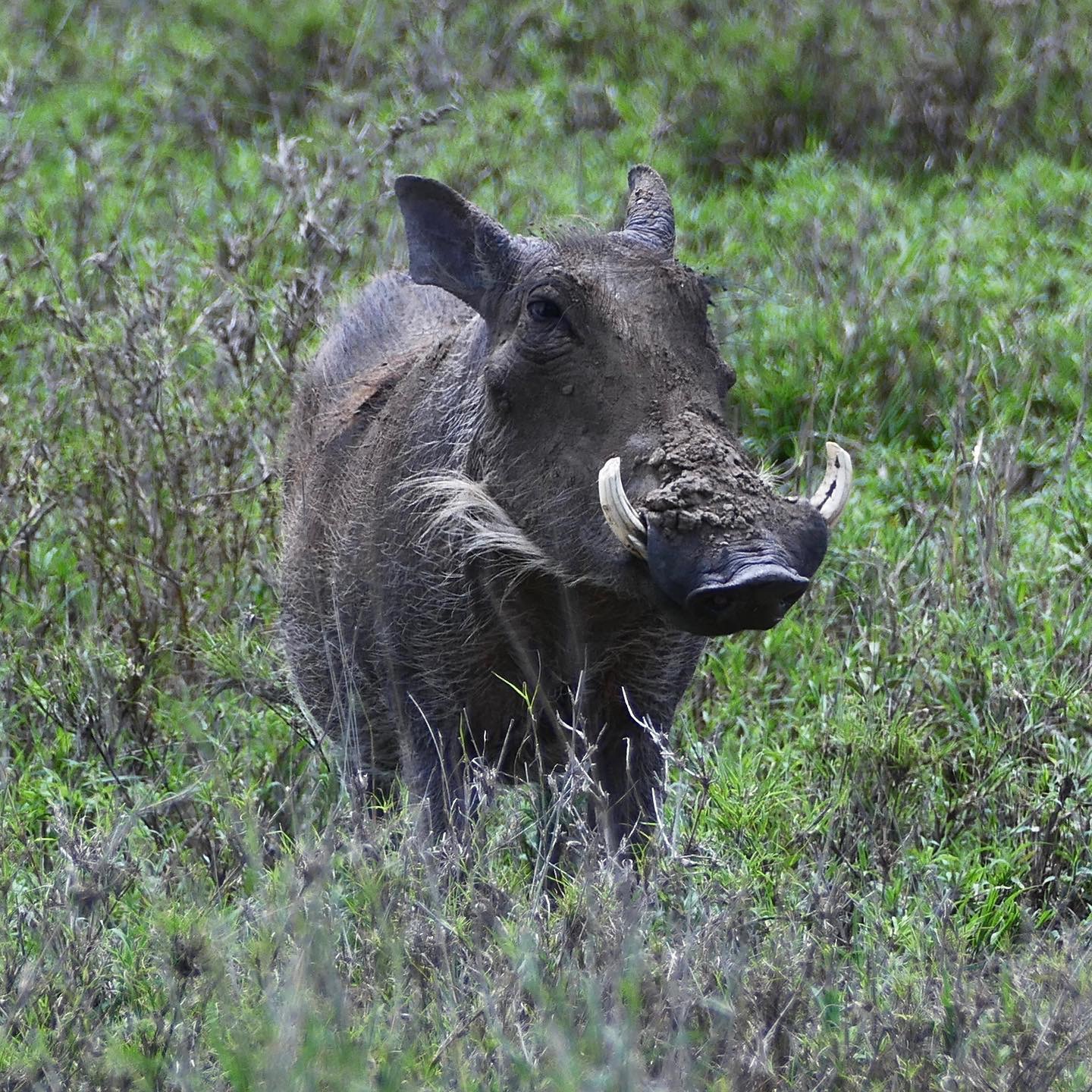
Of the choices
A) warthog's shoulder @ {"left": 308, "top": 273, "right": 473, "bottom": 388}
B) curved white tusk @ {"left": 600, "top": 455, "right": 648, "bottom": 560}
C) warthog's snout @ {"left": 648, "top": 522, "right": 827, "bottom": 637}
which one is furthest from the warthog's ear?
warthog's snout @ {"left": 648, "top": 522, "right": 827, "bottom": 637}

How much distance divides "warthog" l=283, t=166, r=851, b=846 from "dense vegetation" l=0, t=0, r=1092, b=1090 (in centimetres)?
19

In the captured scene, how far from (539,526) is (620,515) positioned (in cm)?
36

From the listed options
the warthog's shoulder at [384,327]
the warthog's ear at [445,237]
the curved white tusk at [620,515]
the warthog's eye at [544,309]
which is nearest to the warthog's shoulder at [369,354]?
the warthog's shoulder at [384,327]

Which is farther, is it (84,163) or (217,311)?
(84,163)

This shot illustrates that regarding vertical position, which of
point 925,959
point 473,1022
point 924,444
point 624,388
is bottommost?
point 924,444

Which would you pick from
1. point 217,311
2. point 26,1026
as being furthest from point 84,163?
point 26,1026

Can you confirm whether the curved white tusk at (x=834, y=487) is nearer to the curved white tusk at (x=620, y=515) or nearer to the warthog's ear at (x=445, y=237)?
the curved white tusk at (x=620, y=515)

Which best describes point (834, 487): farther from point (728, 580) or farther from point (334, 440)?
point (334, 440)

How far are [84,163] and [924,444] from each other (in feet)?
12.2

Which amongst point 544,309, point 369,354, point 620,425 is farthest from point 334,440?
point 620,425

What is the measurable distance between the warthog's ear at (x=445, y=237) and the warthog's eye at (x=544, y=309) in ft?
0.81

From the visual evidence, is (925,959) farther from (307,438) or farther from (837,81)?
(837,81)

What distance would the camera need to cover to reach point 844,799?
11.5 ft

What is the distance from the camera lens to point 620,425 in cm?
300
